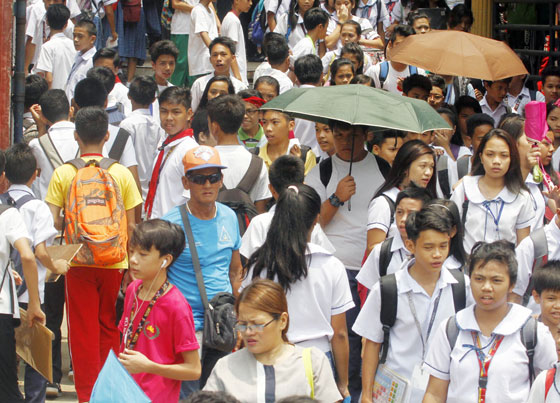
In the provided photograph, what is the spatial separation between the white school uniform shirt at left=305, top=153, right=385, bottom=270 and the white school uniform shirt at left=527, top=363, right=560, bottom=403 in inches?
89.6

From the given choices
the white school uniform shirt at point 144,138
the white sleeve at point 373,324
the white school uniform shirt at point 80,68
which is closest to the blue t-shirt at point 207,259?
the white sleeve at point 373,324

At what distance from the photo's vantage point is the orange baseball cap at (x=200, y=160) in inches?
223

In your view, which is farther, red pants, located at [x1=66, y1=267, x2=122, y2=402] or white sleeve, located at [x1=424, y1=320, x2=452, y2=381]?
red pants, located at [x1=66, y1=267, x2=122, y2=402]

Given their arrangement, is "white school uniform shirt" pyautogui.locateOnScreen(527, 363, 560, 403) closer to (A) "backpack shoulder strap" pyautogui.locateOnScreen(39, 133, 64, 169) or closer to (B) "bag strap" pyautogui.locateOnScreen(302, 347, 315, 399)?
(B) "bag strap" pyautogui.locateOnScreen(302, 347, 315, 399)

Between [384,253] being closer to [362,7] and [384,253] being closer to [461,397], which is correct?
[461,397]

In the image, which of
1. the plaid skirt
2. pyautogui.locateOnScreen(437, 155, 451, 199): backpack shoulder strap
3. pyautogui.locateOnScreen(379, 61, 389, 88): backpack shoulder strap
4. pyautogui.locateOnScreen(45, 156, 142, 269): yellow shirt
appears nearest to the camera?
pyautogui.locateOnScreen(45, 156, 142, 269): yellow shirt

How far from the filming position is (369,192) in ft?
21.3

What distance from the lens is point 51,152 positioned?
7.15 m

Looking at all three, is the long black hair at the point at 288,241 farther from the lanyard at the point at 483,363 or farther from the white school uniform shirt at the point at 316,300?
the lanyard at the point at 483,363

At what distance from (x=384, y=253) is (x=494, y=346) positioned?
1134 mm

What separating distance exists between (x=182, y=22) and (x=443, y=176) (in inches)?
228

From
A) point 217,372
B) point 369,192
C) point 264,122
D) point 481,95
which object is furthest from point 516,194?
point 481,95

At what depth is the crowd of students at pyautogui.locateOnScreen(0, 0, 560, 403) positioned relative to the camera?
4539mm

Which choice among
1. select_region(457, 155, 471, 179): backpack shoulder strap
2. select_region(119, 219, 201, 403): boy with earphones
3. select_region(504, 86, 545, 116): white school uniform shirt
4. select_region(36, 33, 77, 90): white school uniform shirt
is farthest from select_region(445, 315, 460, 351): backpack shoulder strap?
select_region(36, 33, 77, 90): white school uniform shirt
